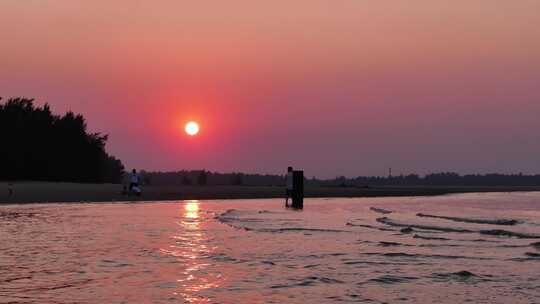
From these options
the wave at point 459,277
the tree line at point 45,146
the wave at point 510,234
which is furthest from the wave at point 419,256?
the tree line at point 45,146

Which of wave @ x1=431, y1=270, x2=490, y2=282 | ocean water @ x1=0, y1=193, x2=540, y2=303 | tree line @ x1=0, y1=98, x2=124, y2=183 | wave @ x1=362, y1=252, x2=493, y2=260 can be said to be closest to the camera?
ocean water @ x1=0, y1=193, x2=540, y2=303

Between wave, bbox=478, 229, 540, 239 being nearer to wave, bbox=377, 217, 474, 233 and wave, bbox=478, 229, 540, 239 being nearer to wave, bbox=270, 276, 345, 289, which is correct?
wave, bbox=377, 217, 474, 233

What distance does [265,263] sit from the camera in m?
12.4

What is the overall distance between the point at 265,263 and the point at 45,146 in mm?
51898

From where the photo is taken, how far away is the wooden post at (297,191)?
3560cm

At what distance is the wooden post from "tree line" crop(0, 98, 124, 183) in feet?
99.1

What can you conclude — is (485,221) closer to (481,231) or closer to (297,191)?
(481,231)

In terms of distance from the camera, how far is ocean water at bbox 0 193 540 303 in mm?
9133

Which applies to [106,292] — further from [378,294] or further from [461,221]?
[461,221]

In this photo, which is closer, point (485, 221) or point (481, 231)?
point (481, 231)

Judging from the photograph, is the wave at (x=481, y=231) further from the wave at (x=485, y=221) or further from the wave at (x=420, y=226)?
the wave at (x=485, y=221)

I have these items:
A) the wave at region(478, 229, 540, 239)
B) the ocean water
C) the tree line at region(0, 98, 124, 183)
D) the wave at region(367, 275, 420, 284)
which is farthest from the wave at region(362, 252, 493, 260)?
the tree line at region(0, 98, 124, 183)

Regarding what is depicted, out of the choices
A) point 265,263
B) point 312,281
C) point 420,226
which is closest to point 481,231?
point 420,226

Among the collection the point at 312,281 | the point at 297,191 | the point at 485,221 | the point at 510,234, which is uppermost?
the point at 297,191
